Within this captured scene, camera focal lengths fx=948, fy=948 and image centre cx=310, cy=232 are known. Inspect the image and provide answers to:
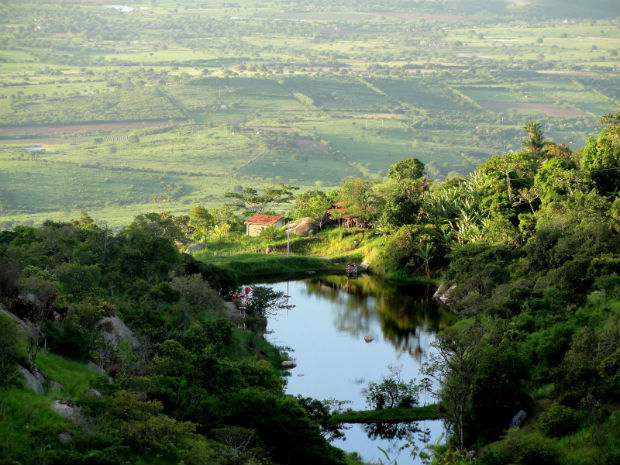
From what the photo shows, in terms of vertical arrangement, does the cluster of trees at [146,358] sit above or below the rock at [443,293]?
above

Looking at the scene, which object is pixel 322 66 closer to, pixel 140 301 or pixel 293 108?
pixel 293 108

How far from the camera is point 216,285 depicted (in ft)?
139

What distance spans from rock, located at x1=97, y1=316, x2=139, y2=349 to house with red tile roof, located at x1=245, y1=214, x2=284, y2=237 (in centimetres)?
3090

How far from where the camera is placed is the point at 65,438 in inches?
800

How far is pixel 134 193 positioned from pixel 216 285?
3126 inches

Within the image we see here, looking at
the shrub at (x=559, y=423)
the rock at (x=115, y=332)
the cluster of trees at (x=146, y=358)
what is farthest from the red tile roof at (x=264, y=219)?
the shrub at (x=559, y=423)

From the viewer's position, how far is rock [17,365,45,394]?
901 inches

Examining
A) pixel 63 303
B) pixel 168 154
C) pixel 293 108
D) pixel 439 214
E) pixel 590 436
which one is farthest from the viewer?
pixel 293 108

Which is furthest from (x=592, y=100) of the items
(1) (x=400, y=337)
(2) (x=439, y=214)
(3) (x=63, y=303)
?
(3) (x=63, y=303)

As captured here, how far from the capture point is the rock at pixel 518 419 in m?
28.0

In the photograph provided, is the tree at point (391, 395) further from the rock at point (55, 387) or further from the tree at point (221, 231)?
the tree at point (221, 231)

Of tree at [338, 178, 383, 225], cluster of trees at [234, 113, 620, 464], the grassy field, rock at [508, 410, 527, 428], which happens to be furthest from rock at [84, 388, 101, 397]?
the grassy field

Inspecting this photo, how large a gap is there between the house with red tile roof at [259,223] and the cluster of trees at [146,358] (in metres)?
19.5

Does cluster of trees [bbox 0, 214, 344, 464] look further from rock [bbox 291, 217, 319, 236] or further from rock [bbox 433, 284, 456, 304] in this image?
rock [bbox 291, 217, 319, 236]
